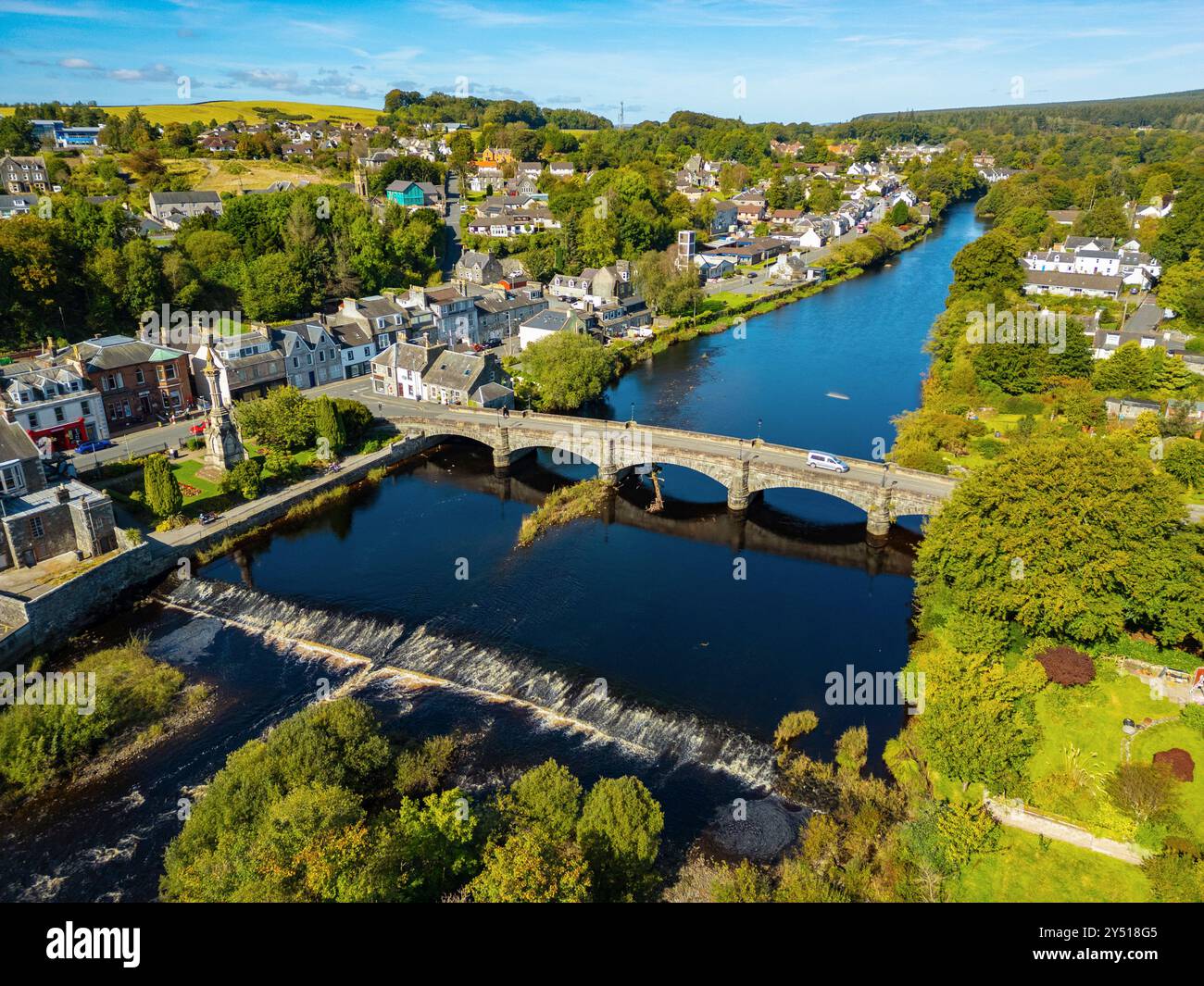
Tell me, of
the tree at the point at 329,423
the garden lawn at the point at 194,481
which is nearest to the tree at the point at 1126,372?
the tree at the point at 329,423

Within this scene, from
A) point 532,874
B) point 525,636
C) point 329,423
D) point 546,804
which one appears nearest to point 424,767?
point 546,804

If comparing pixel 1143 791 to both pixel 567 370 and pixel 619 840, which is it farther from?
pixel 567 370

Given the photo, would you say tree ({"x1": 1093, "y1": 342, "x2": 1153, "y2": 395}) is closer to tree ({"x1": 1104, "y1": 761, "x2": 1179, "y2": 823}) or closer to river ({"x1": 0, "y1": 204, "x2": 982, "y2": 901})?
river ({"x1": 0, "y1": 204, "x2": 982, "y2": 901})

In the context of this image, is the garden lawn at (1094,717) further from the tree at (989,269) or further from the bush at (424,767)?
the tree at (989,269)

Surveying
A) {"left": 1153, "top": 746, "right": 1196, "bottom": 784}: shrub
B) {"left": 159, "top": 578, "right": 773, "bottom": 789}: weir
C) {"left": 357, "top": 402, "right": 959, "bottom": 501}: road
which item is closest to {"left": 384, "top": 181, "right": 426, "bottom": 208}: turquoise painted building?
{"left": 357, "top": 402, "right": 959, "bottom": 501}: road

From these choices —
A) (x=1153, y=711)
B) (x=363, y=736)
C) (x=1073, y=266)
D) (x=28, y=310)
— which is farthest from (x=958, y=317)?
(x=28, y=310)

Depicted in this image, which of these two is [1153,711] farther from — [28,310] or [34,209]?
[34,209]
